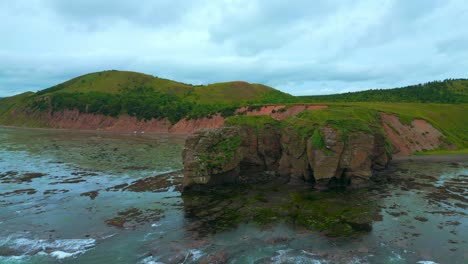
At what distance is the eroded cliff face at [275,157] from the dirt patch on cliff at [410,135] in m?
24.3

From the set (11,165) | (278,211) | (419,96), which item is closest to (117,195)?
(278,211)

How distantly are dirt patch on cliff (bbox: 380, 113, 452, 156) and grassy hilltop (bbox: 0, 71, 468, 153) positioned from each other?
1.91m

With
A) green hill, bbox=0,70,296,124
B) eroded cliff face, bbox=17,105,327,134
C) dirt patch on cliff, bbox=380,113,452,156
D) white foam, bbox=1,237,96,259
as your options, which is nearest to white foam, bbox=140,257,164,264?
white foam, bbox=1,237,96,259

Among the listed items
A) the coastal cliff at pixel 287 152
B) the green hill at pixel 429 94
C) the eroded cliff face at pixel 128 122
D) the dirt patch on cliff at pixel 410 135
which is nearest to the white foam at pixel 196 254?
the coastal cliff at pixel 287 152

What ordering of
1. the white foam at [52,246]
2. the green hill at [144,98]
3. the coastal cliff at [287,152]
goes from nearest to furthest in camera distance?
the white foam at [52,246]
the coastal cliff at [287,152]
the green hill at [144,98]

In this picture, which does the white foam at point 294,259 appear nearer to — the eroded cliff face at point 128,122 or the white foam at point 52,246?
the white foam at point 52,246

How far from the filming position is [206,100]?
147375mm

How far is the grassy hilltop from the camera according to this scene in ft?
251

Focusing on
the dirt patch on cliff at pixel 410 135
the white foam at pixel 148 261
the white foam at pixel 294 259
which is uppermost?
the dirt patch on cliff at pixel 410 135

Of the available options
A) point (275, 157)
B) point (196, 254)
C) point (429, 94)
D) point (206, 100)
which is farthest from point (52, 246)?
point (206, 100)

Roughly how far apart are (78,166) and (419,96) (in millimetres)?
101767

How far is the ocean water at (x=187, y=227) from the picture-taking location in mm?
18516

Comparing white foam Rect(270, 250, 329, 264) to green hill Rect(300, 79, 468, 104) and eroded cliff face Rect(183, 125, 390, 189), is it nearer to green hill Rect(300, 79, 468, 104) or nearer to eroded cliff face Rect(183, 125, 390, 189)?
eroded cliff face Rect(183, 125, 390, 189)

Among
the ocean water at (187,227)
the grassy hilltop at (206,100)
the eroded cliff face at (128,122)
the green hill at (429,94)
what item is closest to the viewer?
the ocean water at (187,227)
